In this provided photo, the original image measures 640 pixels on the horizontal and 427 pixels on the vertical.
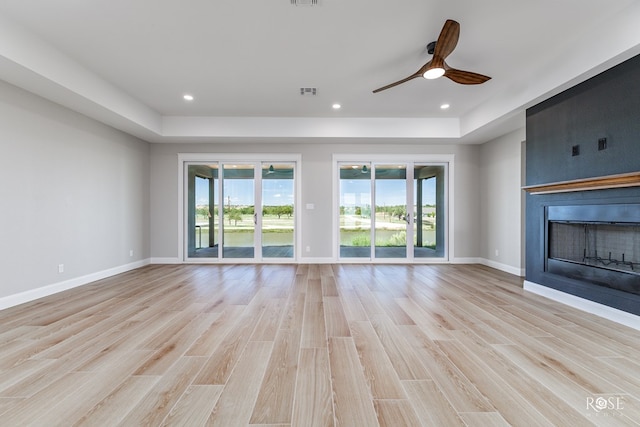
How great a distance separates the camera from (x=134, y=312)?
302cm

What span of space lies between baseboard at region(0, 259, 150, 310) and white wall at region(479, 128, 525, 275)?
7.06 meters

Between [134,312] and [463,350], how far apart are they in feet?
10.6

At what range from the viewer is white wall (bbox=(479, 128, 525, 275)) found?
4949 millimetres

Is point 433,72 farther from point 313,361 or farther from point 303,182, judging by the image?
point 303,182

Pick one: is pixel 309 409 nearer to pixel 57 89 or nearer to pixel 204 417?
pixel 204 417

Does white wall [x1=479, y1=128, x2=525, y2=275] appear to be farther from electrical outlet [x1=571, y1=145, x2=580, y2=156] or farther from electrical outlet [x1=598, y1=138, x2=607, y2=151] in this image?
electrical outlet [x1=598, y1=138, x2=607, y2=151]

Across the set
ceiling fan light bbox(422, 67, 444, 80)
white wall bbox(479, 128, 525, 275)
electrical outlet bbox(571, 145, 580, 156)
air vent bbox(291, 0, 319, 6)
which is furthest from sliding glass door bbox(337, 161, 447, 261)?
air vent bbox(291, 0, 319, 6)

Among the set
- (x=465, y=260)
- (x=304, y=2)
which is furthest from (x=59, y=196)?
(x=465, y=260)

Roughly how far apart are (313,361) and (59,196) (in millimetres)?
4247

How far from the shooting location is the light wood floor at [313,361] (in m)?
1.49

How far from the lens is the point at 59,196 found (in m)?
3.91

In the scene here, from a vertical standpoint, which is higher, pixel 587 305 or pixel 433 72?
pixel 433 72

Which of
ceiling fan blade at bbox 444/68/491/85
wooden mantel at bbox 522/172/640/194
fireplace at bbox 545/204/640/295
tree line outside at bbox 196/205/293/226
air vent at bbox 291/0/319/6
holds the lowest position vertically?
fireplace at bbox 545/204/640/295

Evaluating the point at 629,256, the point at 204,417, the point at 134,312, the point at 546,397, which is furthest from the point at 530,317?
the point at 134,312
